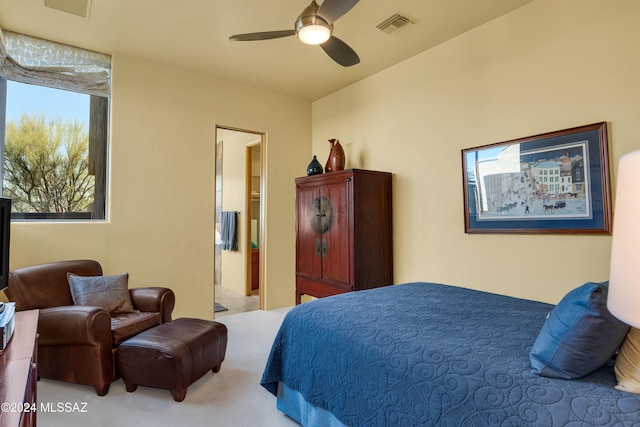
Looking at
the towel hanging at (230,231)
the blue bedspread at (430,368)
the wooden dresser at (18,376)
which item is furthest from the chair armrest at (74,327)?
the towel hanging at (230,231)

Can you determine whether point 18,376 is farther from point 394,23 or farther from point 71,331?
point 394,23

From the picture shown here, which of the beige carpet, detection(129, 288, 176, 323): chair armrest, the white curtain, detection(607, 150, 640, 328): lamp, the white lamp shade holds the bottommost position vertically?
the beige carpet

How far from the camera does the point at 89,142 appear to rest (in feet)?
11.4

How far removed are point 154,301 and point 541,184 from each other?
3.22 metres

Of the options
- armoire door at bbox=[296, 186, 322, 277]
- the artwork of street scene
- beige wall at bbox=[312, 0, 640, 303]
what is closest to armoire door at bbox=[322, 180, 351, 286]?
armoire door at bbox=[296, 186, 322, 277]

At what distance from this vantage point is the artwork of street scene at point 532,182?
2377 mm

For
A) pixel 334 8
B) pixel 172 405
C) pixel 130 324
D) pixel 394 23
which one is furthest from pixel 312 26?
pixel 172 405

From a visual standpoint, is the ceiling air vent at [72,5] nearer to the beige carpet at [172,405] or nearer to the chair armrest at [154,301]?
the chair armrest at [154,301]

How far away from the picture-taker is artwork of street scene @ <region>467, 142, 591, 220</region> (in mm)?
2377

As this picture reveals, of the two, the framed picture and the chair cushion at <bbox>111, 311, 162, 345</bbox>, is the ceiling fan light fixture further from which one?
the chair cushion at <bbox>111, 311, 162, 345</bbox>

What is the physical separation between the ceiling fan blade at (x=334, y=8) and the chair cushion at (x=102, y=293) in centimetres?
259

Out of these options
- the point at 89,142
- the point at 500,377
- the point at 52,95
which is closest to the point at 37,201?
the point at 89,142

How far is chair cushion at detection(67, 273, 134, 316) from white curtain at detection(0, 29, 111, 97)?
1889 mm

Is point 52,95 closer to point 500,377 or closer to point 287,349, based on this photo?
point 287,349
